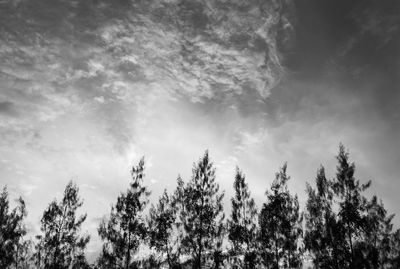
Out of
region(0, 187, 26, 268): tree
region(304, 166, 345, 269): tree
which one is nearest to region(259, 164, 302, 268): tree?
region(304, 166, 345, 269): tree

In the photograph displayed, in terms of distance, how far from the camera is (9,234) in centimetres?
2441

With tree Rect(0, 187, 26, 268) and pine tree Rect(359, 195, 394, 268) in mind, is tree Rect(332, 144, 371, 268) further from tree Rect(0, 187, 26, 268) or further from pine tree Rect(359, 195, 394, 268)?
tree Rect(0, 187, 26, 268)

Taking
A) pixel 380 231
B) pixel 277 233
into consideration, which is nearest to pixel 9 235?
pixel 277 233

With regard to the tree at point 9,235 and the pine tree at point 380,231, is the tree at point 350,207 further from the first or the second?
the tree at point 9,235

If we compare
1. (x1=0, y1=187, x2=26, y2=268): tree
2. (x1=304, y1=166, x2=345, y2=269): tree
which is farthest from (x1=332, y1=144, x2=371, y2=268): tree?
(x1=0, y1=187, x2=26, y2=268): tree

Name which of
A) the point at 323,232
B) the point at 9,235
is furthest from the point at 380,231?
the point at 9,235

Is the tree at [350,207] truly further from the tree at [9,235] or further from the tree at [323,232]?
the tree at [9,235]

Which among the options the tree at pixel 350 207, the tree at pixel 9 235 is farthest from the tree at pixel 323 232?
the tree at pixel 9 235

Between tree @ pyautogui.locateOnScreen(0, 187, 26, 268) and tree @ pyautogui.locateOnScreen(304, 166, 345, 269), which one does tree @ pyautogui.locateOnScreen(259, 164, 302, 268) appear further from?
tree @ pyautogui.locateOnScreen(0, 187, 26, 268)

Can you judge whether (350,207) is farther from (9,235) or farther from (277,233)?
(9,235)

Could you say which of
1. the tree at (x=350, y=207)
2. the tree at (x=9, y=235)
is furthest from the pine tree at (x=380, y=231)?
the tree at (x=9, y=235)

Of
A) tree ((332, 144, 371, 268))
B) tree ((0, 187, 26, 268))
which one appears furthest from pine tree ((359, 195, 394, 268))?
tree ((0, 187, 26, 268))

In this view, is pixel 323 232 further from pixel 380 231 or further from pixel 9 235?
pixel 9 235

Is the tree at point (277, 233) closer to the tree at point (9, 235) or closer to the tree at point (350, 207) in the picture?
the tree at point (350, 207)
